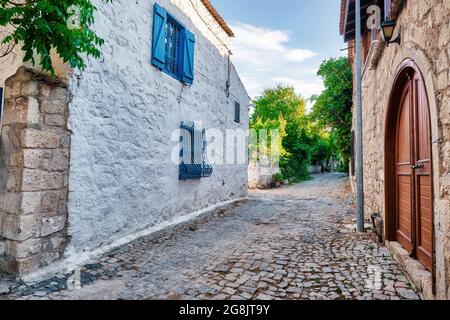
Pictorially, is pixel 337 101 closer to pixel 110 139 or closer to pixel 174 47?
pixel 174 47

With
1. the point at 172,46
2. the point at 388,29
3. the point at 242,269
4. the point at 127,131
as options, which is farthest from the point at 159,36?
the point at 242,269

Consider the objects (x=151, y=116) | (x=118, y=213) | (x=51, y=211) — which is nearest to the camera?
(x=51, y=211)

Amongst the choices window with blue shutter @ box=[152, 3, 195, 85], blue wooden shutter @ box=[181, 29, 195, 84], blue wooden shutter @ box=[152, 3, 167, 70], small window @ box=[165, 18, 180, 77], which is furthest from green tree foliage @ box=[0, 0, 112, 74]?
blue wooden shutter @ box=[181, 29, 195, 84]

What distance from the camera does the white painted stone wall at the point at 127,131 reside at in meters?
3.77

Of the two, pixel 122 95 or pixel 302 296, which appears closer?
pixel 302 296

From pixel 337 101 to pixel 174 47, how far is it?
8.70 m

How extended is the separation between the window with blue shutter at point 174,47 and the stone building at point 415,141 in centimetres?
386

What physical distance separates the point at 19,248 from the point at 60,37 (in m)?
2.23

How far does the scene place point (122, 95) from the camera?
14.9 ft

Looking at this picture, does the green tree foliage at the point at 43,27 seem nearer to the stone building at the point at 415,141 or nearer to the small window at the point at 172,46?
the stone building at the point at 415,141

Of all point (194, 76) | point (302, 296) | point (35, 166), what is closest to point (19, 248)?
point (35, 166)

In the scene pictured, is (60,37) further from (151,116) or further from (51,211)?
(151,116)

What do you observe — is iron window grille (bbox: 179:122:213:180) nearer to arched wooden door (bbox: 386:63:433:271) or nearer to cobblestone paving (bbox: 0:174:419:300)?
cobblestone paving (bbox: 0:174:419:300)
